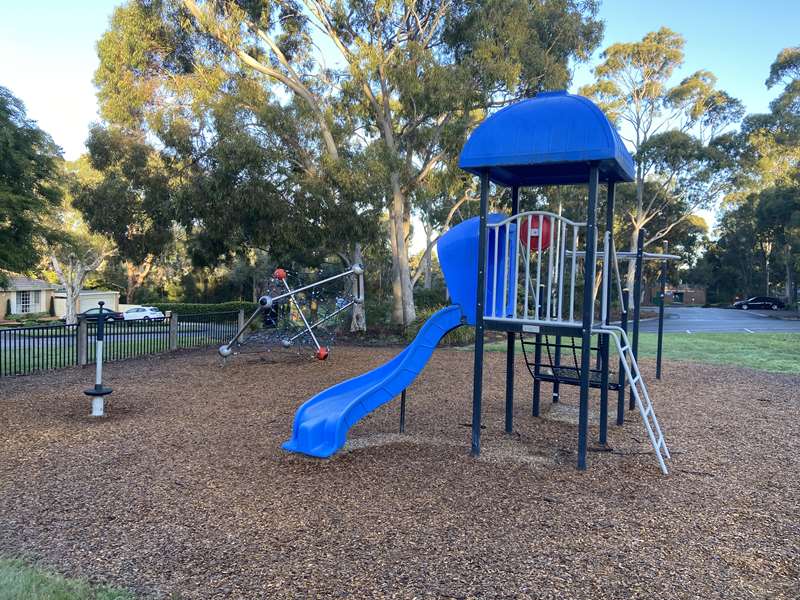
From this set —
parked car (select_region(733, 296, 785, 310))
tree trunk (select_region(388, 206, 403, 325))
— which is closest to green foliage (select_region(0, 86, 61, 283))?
tree trunk (select_region(388, 206, 403, 325))

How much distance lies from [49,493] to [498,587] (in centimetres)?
361

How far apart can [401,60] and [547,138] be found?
13.2m

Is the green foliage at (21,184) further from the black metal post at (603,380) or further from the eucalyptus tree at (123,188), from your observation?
the black metal post at (603,380)

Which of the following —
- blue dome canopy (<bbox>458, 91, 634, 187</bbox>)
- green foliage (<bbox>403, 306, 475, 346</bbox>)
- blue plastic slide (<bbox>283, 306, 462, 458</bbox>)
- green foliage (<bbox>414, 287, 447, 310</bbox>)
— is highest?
blue dome canopy (<bbox>458, 91, 634, 187</bbox>)

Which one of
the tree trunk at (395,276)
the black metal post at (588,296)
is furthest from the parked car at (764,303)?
the black metal post at (588,296)

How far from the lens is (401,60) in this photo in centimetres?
1684

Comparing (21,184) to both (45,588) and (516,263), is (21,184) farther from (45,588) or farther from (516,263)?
(516,263)

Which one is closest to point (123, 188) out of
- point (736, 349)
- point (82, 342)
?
point (82, 342)

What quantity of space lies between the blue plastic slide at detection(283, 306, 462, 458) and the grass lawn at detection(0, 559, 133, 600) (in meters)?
2.16

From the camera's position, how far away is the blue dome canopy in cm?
492

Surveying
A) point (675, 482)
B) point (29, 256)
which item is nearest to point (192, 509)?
point (675, 482)

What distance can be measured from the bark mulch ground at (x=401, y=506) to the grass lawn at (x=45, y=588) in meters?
0.13

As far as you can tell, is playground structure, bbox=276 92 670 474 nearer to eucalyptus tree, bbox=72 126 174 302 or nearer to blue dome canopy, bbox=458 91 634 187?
blue dome canopy, bbox=458 91 634 187

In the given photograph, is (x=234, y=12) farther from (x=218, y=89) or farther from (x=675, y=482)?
(x=675, y=482)
